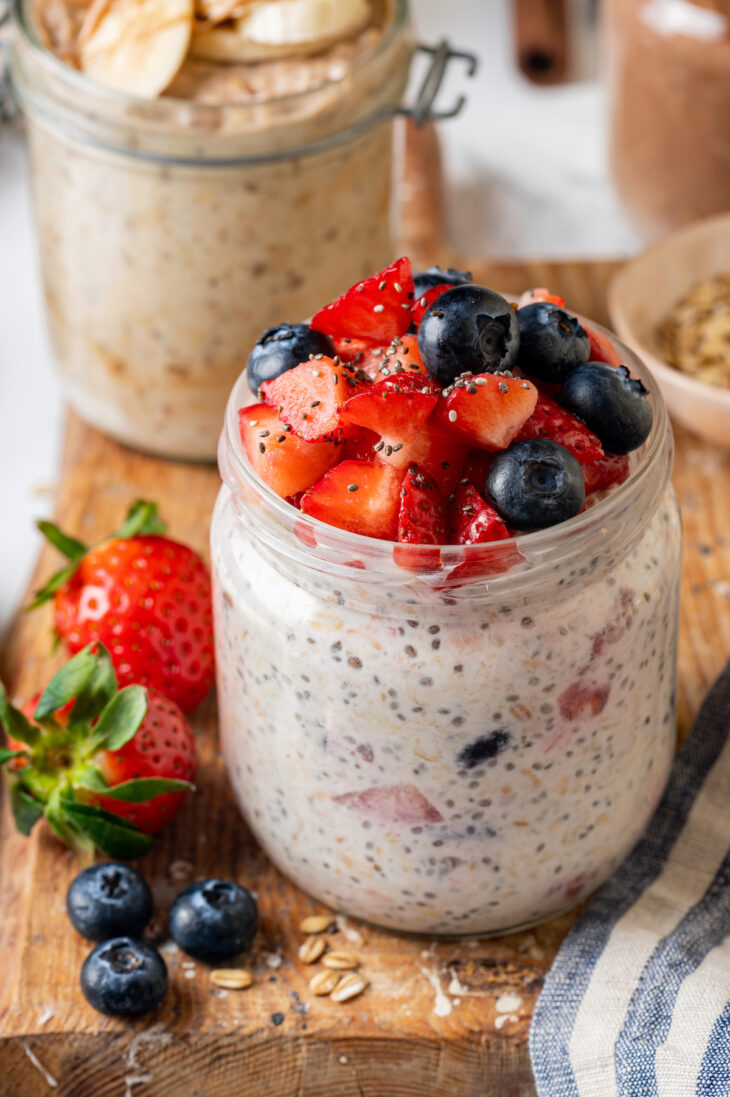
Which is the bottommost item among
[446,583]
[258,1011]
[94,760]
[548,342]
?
[258,1011]

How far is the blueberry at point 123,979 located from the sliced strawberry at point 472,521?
0.44 meters

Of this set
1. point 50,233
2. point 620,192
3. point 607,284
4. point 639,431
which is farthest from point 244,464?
point 620,192

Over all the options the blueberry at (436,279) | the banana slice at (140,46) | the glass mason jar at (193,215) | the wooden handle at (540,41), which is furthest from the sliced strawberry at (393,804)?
the wooden handle at (540,41)

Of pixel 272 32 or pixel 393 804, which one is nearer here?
pixel 393 804

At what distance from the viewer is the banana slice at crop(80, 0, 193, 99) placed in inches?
53.3

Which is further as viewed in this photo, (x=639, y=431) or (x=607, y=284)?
(x=607, y=284)

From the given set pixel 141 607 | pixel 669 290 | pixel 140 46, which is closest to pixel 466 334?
pixel 141 607

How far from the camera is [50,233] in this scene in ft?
5.03

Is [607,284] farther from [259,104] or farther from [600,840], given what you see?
[600,840]

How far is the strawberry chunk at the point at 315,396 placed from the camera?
91 centimetres

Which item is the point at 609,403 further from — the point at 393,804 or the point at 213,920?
the point at 213,920

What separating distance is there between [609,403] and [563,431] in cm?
4

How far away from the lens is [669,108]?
1.96 meters

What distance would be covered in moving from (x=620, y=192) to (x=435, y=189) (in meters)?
0.33
